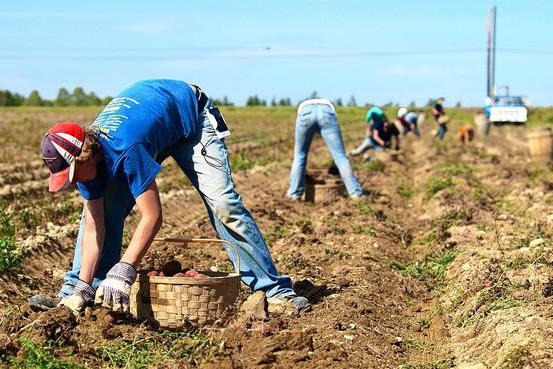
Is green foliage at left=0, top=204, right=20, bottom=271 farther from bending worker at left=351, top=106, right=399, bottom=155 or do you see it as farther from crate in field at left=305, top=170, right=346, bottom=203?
bending worker at left=351, top=106, right=399, bottom=155

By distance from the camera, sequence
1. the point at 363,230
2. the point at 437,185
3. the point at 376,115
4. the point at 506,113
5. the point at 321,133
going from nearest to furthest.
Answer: the point at 363,230
the point at 321,133
the point at 437,185
the point at 376,115
the point at 506,113

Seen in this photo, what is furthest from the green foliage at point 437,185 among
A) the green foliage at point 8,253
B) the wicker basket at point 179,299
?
the wicker basket at point 179,299

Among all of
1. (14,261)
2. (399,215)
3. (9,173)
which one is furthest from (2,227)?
(9,173)

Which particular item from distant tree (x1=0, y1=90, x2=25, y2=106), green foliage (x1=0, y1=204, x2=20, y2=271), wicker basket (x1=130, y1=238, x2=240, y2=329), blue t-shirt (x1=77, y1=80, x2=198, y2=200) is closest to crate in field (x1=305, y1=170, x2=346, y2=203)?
green foliage (x1=0, y1=204, x2=20, y2=271)

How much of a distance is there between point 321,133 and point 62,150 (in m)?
6.68

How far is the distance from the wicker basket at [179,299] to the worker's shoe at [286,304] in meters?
0.56

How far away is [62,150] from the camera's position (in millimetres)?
4562

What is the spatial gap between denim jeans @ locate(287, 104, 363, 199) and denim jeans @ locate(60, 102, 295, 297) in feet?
17.7

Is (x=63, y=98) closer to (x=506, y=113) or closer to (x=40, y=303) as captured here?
(x=506, y=113)

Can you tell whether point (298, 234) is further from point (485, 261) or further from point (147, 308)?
point (147, 308)

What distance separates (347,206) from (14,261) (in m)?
4.89

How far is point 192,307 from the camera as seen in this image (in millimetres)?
5055

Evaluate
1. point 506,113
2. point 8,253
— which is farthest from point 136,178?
point 506,113

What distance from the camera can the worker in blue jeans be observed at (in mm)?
4664
